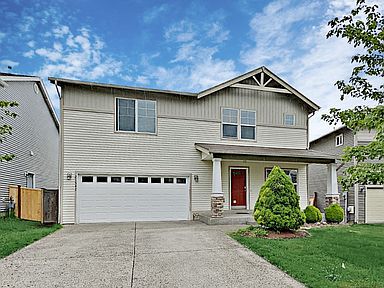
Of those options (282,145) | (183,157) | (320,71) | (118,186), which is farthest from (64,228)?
(320,71)

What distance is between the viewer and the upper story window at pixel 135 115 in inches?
529

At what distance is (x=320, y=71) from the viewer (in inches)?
511

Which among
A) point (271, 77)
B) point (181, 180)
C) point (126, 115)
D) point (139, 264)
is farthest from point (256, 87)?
point (139, 264)

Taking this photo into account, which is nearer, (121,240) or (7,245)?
(7,245)

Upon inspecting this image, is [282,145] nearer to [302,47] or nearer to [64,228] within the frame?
[302,47]

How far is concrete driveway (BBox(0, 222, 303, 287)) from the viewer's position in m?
5.24

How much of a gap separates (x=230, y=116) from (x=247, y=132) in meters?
1.16

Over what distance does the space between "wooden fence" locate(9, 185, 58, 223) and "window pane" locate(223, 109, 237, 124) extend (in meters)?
8.05

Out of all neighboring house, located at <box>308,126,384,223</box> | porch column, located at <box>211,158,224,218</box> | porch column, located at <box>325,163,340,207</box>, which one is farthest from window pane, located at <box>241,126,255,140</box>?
neighboring house, located at <box>308,126,384,223</box>

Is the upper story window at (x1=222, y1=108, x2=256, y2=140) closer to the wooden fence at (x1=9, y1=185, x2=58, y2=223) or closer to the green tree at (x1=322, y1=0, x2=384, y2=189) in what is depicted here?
the wooden fence at (x1=9, y1=185, x2=58, y2=223)

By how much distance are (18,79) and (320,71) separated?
545 inches

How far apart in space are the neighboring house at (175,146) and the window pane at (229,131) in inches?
1.9

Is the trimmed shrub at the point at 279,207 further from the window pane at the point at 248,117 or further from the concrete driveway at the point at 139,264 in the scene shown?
the window pane at the point at 248,117

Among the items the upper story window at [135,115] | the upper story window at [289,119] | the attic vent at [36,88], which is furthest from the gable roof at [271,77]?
the attic vent at [36,88]
